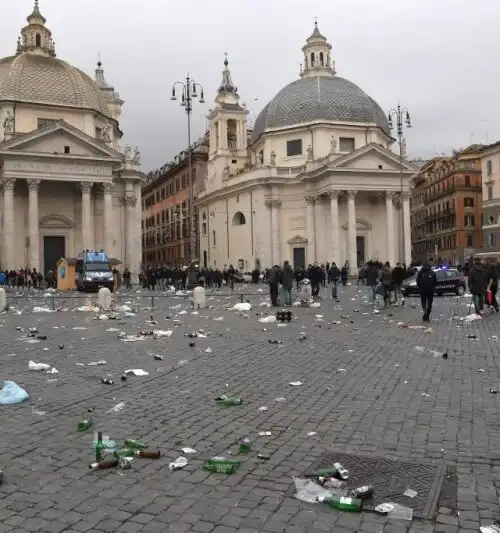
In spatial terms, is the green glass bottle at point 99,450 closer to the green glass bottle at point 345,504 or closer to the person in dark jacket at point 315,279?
the green glass bottle at point 345,504

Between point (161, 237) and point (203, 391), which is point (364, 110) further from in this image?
point (203, 391)

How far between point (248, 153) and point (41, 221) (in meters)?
28.9

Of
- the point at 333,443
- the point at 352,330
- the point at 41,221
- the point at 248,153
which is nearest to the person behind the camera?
the point at 333,443

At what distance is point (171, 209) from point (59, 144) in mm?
41962

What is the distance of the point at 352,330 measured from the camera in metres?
15.3

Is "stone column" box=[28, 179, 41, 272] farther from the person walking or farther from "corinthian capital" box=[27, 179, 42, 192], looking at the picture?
the person walking

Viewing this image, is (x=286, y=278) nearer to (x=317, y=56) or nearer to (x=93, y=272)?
(x=93, y=272)

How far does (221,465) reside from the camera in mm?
5082

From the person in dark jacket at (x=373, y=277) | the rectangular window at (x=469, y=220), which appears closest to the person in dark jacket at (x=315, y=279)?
the person in dark jacket at (x=373, y=277)

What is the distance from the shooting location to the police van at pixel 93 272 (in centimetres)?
3750

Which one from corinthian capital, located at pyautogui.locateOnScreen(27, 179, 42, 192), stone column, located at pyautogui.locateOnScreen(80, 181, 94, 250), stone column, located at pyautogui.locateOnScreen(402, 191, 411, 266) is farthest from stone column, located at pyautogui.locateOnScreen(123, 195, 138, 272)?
stone column, located at pyautogui.locateOnScreen(402, 191, 411, 266)

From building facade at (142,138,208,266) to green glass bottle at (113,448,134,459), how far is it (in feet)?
238

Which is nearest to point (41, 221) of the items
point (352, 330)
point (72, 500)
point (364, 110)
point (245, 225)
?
point (245, 225)

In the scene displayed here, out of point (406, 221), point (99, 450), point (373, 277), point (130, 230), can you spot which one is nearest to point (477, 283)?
point (373, 277)
